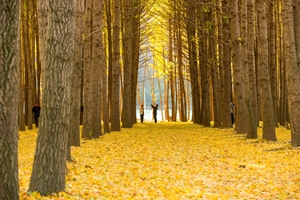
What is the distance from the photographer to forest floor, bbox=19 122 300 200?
8008 mm

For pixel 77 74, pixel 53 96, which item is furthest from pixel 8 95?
pixel 77 74

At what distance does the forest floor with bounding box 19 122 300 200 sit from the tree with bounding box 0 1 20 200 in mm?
1329

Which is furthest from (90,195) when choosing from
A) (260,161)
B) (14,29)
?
(260,161)

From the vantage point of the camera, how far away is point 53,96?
7.10 meters

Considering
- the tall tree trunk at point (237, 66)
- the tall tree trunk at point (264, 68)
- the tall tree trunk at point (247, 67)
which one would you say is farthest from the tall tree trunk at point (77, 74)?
the tall tree trunk at point (237, 66)

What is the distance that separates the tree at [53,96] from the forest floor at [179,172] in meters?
0.33

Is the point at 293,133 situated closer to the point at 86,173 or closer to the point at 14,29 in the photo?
the point at 86,173

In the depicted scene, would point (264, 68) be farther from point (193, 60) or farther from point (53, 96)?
point (193, 60)

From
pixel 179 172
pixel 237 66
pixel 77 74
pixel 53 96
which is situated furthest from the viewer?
pixel 237 66

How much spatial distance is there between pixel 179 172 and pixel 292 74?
532 centimetres

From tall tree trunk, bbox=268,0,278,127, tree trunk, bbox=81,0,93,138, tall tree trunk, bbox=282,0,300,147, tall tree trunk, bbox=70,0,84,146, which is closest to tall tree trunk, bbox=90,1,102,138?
tree trunk, bbox=81,0,93,138

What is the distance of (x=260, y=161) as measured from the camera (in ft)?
39.3

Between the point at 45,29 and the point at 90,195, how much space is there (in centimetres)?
269

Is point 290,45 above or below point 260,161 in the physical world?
above
